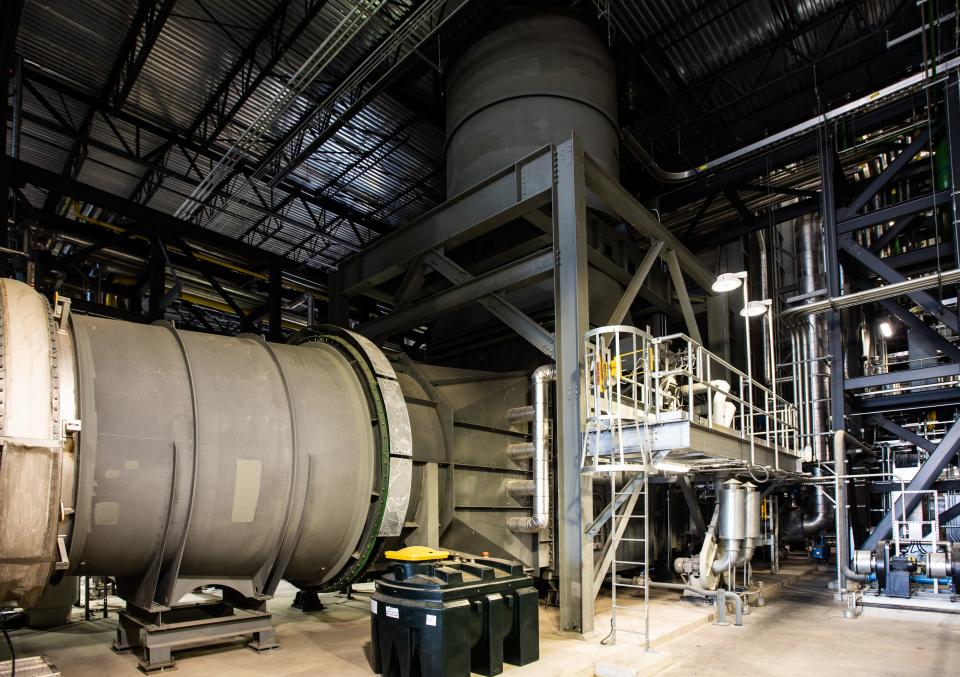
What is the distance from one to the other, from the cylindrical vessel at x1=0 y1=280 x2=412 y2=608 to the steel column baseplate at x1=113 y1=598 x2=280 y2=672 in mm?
207

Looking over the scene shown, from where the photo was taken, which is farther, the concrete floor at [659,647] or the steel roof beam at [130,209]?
the steel roof beam at [130,209]

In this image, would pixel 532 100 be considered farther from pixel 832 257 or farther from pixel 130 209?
pixel 130 209

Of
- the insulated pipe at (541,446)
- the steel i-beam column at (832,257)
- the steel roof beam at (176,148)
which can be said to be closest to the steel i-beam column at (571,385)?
the insulated pipe at (541,446)

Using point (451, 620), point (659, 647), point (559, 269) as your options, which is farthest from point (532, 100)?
point (451, 620)

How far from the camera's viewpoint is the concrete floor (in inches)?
267

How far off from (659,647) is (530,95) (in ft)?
31.5

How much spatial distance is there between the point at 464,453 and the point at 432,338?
4.07 metres

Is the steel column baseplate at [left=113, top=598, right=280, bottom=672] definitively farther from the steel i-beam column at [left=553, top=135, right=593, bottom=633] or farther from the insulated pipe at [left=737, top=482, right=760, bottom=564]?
the insulated pipe at [left=737, top=482, right=760, bottom=564]

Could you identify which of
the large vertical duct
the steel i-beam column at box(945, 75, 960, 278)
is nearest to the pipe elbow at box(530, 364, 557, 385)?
the large vertical duct

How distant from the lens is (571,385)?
8727 mm

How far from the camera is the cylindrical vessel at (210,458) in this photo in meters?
6.37

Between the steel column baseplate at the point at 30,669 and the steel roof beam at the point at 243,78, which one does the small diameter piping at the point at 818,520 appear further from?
the steel column baseplate at the point at 30,669

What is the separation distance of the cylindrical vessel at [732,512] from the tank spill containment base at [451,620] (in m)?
4.50

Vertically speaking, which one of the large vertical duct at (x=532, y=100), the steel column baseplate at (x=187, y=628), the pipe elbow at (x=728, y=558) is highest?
the large vertical duct at (x=532, y=100)
